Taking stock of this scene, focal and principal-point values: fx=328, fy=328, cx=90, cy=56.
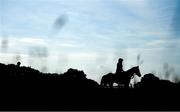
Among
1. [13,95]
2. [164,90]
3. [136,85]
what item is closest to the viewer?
[13,95]

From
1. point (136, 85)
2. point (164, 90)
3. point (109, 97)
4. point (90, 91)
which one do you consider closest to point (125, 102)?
point (109, 97)

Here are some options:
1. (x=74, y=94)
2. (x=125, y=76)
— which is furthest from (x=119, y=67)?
(x=74, y=94)

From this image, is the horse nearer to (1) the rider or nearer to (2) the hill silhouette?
(1) the rider

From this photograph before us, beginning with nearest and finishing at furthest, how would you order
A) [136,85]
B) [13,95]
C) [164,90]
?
[13,95] < [164,90] < [136,85]

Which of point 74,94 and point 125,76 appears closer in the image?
point 74,94

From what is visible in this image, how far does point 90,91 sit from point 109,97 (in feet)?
5.41

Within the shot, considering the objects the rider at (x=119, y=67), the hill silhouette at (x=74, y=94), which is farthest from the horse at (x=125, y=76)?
the hill silhouette at (x=74, y=94)

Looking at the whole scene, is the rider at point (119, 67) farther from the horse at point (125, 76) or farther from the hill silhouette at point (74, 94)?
the hill silhouette at point (74, 94)

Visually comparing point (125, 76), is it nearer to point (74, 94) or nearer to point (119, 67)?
point (119, 67)

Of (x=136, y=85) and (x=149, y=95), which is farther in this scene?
(x=136, y=85)

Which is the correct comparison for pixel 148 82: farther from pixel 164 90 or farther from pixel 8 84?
pixel 8 84

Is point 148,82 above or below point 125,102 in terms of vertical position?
above

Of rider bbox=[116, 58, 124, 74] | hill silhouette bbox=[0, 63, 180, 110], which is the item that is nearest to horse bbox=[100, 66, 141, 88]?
rider bbox=[116, 58, 124, 74]

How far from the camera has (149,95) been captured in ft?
80.0
